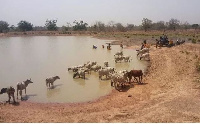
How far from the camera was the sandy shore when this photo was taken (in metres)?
9.98

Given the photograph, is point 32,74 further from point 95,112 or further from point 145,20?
point 145,20

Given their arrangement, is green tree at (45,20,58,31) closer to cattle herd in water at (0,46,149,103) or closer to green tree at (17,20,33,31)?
green tree at (17,20,33,31)

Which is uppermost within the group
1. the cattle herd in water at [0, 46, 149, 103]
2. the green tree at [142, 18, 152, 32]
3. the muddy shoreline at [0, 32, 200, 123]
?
the green tree at [142, 18, 152, 32]

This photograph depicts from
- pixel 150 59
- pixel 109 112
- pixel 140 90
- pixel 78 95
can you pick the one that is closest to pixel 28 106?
pixel 78 95

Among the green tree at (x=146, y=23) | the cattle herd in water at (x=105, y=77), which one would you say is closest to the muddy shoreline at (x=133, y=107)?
the cattle herd in water at (x=105, y=77)

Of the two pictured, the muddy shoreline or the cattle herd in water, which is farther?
the cattle herd in water

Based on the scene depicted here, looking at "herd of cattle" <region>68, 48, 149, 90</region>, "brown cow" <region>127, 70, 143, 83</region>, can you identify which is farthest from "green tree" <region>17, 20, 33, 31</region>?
"brown cow" <region>127, 70, 143, 83</region>

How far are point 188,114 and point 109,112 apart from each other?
123 inches

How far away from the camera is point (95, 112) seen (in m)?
10.9

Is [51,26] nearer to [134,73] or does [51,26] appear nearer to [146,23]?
[146,23]

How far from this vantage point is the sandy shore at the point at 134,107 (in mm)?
9977

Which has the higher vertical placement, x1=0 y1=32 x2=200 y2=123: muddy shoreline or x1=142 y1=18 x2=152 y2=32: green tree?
x1=142 y1=18 x2=152 y2=32: green tree

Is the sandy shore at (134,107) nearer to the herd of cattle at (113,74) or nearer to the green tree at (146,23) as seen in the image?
the herd of cattle at (113,74)

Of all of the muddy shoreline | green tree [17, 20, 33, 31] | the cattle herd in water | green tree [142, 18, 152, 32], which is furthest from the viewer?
green tree [17, 20, 33, 31]
